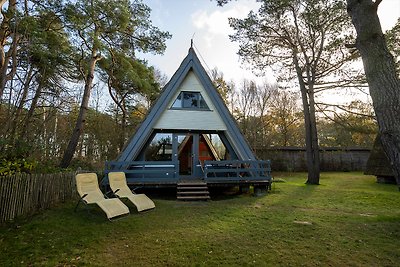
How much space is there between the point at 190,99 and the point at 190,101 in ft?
0.33

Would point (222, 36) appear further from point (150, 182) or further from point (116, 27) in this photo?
point (150, 182)

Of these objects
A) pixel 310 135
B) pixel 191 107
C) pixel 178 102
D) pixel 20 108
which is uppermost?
pixel 178 102

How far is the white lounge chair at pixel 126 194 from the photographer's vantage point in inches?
262

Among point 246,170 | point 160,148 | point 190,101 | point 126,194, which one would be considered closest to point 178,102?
point 190,101

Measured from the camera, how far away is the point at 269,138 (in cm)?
2275

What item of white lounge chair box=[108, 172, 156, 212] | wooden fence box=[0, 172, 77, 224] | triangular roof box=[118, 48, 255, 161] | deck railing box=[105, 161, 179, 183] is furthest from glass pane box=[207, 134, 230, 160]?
wooden fence box=[0, 172, 77, 224]

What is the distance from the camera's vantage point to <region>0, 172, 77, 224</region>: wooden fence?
5133 millimetres

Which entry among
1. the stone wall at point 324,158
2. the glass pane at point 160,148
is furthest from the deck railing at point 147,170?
the stone wall at point 324,158

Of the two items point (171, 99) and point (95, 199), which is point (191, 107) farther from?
point (95, 199)

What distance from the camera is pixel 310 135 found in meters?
13.9

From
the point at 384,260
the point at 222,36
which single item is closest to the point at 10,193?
the point at 384,260

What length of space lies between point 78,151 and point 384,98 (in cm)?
1771

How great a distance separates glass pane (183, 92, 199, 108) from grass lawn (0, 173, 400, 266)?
16.8ft

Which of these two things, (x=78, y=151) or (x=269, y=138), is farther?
(x=269, y=138)
